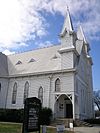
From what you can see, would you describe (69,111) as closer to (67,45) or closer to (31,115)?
(67,45)

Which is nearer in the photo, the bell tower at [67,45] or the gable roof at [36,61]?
the bell tower at [67,45]

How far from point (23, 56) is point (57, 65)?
11.0m

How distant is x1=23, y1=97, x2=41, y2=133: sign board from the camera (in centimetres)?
1069

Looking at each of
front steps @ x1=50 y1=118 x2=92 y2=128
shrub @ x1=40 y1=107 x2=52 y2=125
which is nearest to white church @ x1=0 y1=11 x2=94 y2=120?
front steps @ x1=50 y1=118 x2=92 y2=128

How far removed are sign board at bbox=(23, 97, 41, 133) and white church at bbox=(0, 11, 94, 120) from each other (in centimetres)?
1975

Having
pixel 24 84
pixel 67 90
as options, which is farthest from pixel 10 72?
pixel 67 90

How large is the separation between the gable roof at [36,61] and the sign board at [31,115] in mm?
22511

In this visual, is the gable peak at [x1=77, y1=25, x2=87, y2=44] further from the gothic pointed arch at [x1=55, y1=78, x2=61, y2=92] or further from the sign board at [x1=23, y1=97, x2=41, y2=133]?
the sign board at [x1=23, y1=97, x2=41, y2=133]

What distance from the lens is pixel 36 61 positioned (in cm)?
3953

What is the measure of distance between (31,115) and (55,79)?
22.8 meters

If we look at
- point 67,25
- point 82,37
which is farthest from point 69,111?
point 82,37

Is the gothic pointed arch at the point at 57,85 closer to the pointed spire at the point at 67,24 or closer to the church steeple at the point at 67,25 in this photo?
the church steeple at the point at 67,25

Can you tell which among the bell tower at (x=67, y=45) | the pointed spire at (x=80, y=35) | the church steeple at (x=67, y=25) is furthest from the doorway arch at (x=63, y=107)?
the pointed spire at (x=80, y=35)

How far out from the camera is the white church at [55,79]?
32719mm
